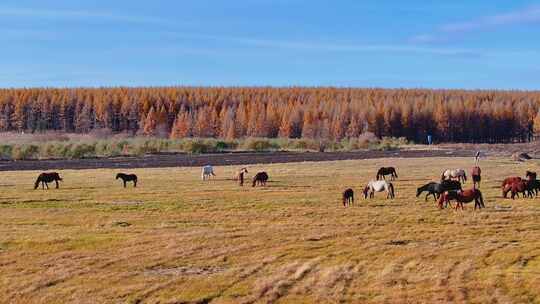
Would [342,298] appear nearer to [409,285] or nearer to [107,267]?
[409,285]

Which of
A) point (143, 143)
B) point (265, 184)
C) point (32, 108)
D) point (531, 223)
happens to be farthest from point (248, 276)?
point (32, 108)

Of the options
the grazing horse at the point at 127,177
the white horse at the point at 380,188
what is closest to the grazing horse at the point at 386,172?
the white horse at the point at 380,188

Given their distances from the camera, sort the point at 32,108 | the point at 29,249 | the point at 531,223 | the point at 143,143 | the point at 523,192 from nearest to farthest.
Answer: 1. the point at 29,249
2. the point at 531,223
3. the point at 523,192
4. the point at 143,143
5. the point at 32,108

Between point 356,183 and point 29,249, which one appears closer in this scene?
point 29,249

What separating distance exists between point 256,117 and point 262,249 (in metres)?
123

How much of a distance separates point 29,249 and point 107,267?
395cm

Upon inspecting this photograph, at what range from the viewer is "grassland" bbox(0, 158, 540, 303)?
16.5 metres

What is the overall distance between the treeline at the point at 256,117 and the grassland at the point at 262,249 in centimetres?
10322

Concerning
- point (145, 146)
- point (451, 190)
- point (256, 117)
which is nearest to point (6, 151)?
point (145, 146)

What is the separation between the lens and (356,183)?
42.5 meters

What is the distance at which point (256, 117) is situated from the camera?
144000mm

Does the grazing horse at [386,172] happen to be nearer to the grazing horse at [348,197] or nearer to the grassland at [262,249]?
the grassland at [262,249]

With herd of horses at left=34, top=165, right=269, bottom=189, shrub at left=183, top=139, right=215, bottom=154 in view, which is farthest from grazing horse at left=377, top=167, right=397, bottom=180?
shrub at left=183, top=139, right=215, bottom=154

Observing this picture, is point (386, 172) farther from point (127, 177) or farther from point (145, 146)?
point (145, 146)
